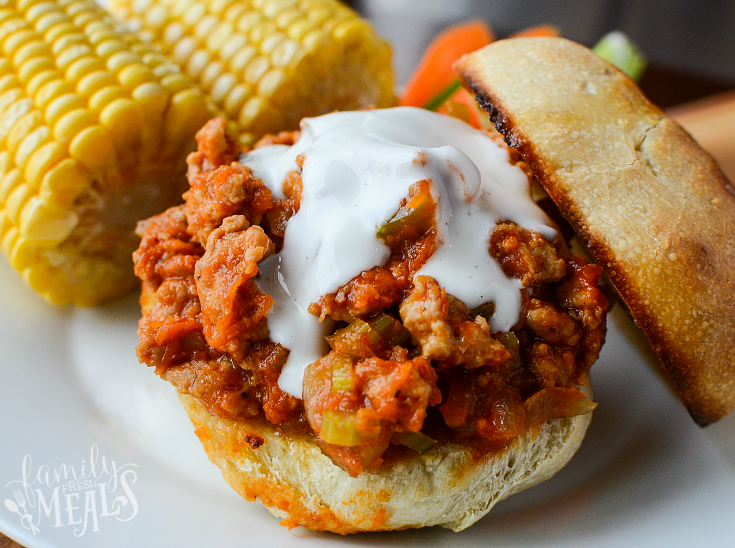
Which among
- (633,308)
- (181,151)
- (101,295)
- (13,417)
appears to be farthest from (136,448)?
(633,308)

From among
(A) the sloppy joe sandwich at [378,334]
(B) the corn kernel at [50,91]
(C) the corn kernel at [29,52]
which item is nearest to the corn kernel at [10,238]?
(B) the corn kernel at [50,91]

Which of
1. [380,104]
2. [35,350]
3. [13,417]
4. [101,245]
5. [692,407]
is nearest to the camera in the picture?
[692,407]

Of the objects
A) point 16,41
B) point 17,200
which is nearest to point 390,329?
point 17,200

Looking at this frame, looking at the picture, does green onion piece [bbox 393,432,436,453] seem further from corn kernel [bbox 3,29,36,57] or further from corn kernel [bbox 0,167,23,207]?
corn kernel [bbox 3,29,36,57]

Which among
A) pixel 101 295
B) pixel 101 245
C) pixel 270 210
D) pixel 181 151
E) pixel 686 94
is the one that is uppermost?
pixel 270 210

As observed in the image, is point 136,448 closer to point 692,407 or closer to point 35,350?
point 35,350

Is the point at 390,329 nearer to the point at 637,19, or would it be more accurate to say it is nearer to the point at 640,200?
the point at 640,200
